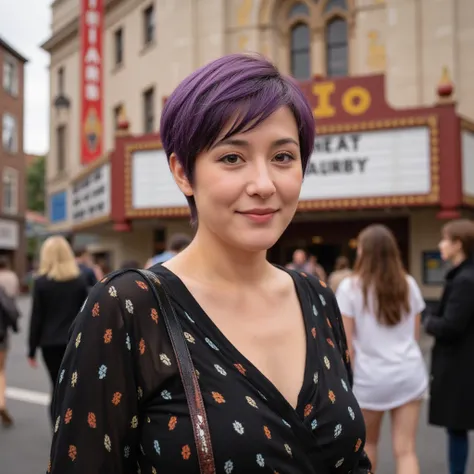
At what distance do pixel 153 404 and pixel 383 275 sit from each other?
2741 mm

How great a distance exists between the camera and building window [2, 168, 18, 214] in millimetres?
31594

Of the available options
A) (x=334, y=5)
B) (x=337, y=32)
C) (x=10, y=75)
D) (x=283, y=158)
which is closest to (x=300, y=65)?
(x=337, y=32)

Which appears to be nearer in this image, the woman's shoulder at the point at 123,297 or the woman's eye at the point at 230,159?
the woman's shoulder at the point at 123,297

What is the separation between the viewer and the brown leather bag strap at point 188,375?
123cm

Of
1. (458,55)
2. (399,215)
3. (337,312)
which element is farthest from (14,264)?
(337,312)

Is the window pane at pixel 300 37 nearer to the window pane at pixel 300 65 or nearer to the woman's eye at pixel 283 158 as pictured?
the window pane at pixel 300 65

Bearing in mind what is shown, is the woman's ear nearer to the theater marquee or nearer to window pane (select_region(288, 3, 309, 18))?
the theater marquee

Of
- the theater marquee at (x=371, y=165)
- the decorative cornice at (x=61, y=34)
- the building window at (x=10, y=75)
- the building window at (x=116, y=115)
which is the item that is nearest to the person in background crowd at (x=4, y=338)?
the theater marquee at (x=371, y=165)

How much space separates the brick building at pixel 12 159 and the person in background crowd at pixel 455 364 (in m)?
30.1

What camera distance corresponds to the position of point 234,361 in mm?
1394

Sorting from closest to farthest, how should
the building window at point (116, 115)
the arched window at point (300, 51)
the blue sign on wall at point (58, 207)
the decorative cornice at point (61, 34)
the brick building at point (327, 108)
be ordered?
the brick building at point (327, 108)
the arched window at point (300, 51)
the building window at point (116, 115)
the decorative cornice at point (61, 34)
the blue sign on wall at point (58, 207)

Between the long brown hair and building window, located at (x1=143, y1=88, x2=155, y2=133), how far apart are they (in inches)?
575

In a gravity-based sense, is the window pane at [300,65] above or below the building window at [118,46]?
below

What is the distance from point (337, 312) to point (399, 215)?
13.3 meters
